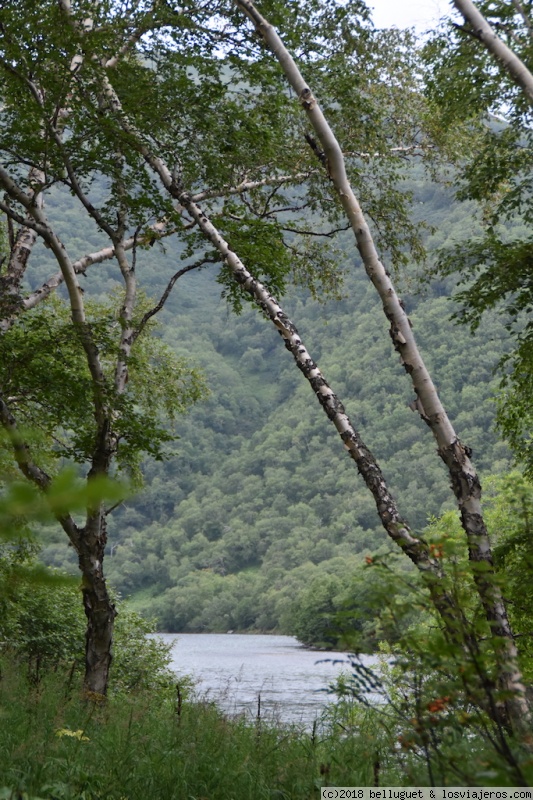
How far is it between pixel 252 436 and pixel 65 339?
119 m

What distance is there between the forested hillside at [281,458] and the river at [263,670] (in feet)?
18.6

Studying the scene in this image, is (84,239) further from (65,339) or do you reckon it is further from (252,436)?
(252,436)

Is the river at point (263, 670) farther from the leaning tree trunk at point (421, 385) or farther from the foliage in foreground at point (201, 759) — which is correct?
the leaning tree trunk at point (421, 385)

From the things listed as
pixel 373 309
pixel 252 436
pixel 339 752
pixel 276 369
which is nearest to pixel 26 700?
pixel 339 752

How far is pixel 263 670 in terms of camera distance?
133 feet

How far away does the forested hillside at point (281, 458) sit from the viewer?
8331 centimetres

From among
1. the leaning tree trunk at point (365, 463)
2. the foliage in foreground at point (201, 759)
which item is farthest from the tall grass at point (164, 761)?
the leaning tree trunk at point (365, 463)

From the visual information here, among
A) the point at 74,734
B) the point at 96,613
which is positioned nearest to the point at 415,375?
the point at 74,734

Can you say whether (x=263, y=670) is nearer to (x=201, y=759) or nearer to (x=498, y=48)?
(x=498, y=48)

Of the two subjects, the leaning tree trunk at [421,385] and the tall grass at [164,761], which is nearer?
the tall grass at [164,761]

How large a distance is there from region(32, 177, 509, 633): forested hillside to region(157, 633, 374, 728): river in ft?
18.6

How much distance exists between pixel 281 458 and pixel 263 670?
75208mm

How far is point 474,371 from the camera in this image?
8588cm

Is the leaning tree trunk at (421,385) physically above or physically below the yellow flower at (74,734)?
above
